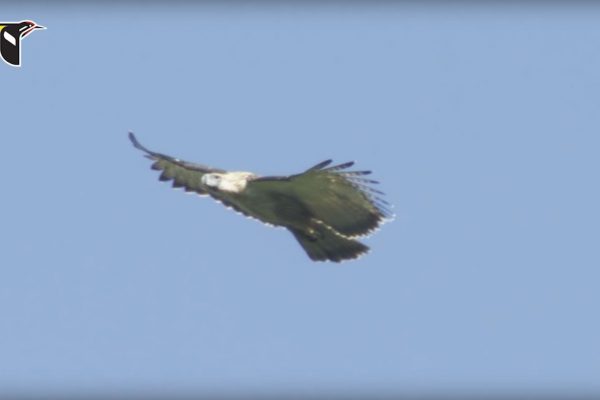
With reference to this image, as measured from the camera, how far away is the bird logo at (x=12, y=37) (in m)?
17.4

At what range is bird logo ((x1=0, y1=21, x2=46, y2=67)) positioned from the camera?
683 inches

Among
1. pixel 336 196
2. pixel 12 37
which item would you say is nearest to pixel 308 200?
pixel 336 196

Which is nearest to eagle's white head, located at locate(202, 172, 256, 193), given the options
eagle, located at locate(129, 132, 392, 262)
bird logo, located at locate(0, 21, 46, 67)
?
eagle, located at locate(129, 132, 392, 262)

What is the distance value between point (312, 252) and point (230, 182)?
1.11 meters

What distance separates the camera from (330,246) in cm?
1501

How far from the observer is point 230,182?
1451 cm

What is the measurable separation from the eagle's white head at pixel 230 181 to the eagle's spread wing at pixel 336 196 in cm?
12

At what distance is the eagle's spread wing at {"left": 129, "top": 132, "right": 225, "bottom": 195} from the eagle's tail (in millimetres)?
992

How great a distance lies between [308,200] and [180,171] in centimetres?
138

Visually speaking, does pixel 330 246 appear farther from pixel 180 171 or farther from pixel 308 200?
pixel 180 171

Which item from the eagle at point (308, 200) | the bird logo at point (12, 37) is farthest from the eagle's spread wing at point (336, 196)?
the bird logo at point (12, 37)

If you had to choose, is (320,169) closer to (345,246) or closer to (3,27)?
(345,246)

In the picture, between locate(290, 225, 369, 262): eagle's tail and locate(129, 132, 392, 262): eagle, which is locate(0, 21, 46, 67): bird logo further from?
locate(290, 225, 369, 262): eagle's tail

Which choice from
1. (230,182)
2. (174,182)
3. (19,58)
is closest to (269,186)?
(230,182)
